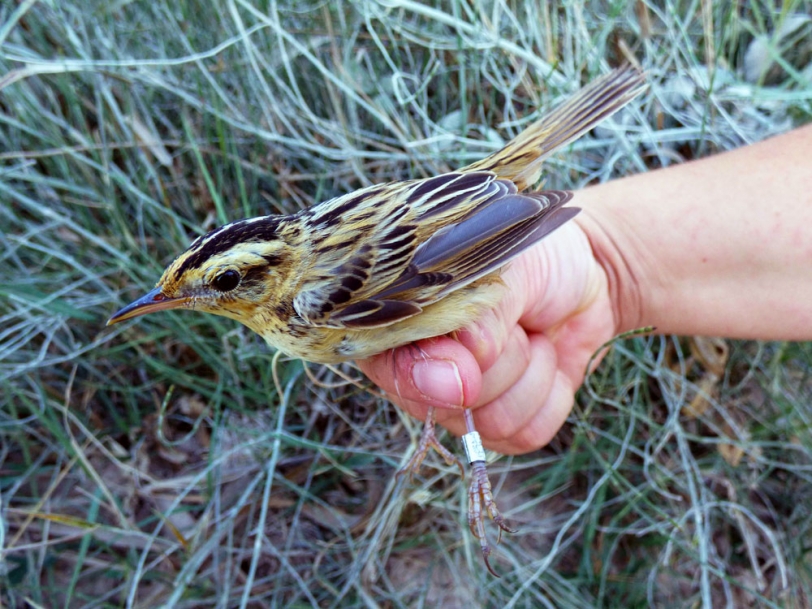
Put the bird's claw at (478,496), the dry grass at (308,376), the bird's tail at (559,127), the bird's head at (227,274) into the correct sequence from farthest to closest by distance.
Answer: the dry grass at (308,376), the bird's tail at (559,127), the bird's claw at (478,496), the bird's head at (227,274)

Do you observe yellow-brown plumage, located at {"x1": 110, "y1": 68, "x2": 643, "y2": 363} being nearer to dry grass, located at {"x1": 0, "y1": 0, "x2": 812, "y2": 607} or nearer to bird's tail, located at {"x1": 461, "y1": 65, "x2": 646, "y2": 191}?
bird's tail, located at {"x1": 461, "y1": 65, "x2": 646, "y2": 191}

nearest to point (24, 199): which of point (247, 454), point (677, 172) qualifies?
point (247, 454)

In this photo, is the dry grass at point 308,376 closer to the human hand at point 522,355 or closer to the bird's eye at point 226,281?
the human hand at point 522,355

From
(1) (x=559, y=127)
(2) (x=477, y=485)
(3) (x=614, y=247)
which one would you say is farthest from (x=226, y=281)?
(3) (x=614, y=247)

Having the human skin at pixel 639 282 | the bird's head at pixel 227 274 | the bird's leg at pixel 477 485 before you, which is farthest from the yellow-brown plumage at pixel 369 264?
the bird's leg at pixel 477 485

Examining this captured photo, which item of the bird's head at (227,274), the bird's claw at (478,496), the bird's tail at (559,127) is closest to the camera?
the bird's head at (227,274)

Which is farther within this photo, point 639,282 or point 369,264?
point 639,282

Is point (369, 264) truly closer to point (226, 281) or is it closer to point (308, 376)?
point (226, 281)
